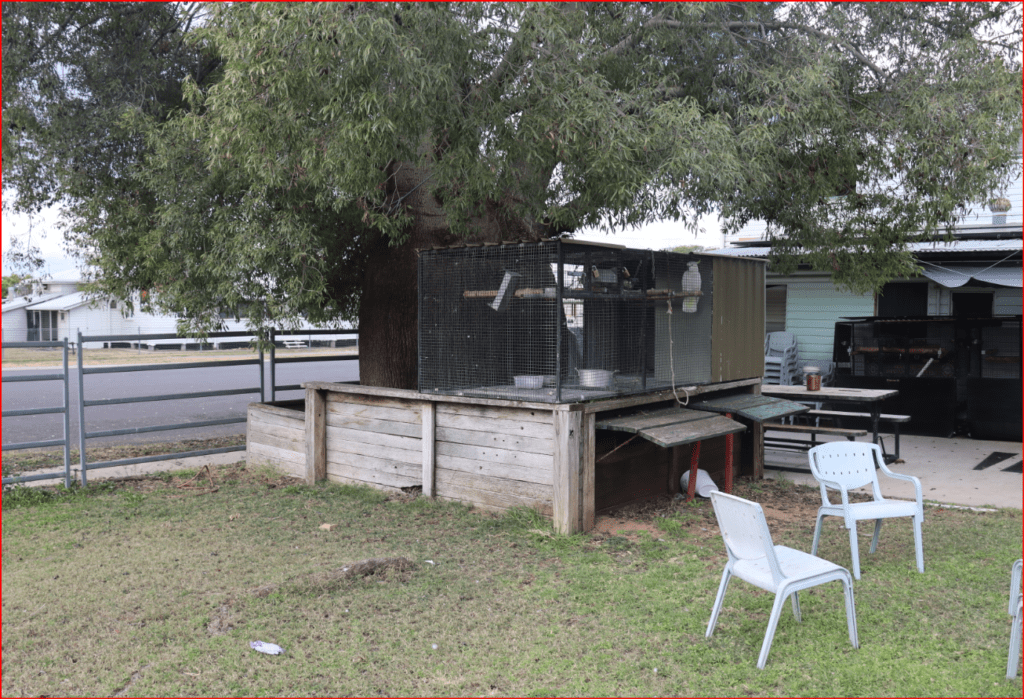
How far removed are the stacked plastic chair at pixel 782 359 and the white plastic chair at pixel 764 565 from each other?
1060cm

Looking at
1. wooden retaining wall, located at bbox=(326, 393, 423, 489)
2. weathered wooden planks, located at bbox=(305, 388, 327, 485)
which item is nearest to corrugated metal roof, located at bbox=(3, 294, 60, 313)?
weathered wooden planks, located at bbox=(305, 388, 327, 485)

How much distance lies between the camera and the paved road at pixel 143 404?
12.6 m

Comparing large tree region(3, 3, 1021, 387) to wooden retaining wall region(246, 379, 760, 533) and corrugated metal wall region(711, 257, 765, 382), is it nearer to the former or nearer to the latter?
corrugated metal wall region(711, 257, 765, 382)

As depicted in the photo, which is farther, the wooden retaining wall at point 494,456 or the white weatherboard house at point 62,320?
the white weatherboard house at point 62,320

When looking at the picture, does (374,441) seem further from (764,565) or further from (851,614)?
(851,614)

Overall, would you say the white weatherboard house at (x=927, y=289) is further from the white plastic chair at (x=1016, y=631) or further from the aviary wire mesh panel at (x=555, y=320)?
the white plastic chair at (x=1016, y=631)

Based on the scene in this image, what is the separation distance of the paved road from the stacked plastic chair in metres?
9.18

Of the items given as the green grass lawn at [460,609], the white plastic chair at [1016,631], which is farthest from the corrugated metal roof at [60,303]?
the white plastic chair at [1016,631]

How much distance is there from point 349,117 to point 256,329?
3019 millimetres

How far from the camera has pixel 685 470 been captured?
8305mm

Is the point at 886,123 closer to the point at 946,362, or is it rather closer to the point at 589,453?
the point at 589,453

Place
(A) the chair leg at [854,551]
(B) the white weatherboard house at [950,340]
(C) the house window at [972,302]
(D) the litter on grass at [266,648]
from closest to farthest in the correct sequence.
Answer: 1. (D) the litter on grass at [266,648]
2. (A) the chair leg at [854,551]
3. (B) the white weatherboard house at [950,340]
4. (C) the house window at [972,302]

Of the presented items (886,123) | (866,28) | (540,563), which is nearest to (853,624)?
(540,563)

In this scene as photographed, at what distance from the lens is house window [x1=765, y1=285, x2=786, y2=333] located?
51.5 ft
